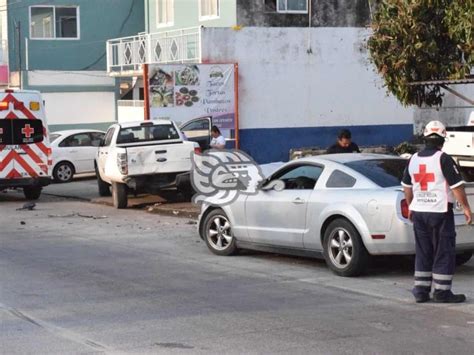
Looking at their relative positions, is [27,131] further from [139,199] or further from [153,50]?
[153,50]

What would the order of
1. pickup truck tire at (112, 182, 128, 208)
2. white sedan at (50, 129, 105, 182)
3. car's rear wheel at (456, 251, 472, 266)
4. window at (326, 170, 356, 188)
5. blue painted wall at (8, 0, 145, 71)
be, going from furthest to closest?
1. blue painted wall at (8, 0, 145, 71)
2. white sedan at (50, 129, 105, 182)
3. pickup truck tire at (112, 182, 128, 208)
4. car's rear wheel at (456, 251, 472, 266)
5. window at (326, 170, 356, 188)

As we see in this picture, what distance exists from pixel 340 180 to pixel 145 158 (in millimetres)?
8332

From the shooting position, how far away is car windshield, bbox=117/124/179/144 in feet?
64.7

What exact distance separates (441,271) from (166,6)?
82.4 feet

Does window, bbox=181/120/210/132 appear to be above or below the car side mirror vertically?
above

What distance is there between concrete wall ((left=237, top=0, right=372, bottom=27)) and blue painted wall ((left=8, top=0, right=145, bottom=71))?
8854mm

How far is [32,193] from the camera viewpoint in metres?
22.5

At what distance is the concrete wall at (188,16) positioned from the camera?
28375mm

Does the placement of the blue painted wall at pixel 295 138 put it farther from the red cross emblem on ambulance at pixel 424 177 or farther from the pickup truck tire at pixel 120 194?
the red cross emblem on ambulance at pixel 424 177

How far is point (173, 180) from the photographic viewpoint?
18.9 meters

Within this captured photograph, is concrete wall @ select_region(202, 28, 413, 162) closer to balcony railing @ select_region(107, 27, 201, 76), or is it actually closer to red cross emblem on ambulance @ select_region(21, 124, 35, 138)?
balcony railing @ select_region(107, 27, 201, 76)

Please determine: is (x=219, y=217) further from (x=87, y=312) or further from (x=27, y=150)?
(x=27, y=150)

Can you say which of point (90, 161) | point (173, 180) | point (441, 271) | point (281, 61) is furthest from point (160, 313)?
point (90, 161)

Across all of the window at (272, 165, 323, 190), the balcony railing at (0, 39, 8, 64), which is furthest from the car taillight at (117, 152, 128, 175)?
the balcony railing at (0, 39, 8, 64)
